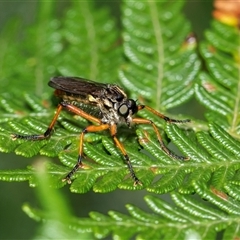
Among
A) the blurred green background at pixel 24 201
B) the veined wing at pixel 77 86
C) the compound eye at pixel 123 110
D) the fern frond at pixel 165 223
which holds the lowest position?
the blurred green background at pixel 24 201

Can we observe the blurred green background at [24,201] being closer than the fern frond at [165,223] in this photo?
No

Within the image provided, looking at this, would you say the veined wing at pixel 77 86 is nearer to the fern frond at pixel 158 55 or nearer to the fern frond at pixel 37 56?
the fern frond at pixel 158 55

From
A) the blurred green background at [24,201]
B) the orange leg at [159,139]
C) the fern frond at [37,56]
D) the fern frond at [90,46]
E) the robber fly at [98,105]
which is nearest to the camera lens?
the orange leg at [159,139]

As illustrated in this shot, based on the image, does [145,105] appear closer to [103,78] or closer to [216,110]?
[216,110]

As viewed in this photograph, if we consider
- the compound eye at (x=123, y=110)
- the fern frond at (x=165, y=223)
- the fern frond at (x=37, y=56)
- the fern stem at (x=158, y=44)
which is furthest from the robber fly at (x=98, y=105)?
the fern frond at (x=165, y=223)

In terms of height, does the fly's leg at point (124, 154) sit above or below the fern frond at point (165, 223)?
above

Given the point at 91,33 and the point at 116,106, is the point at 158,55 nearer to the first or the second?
the point at 116,106

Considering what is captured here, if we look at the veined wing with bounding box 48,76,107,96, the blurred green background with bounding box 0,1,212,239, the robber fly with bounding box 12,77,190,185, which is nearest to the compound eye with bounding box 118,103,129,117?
the robber fly with bounding box 12,77,190,185

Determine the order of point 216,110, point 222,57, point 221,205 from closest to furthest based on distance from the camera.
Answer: point 221,205 < point 216,110 < point 222,57

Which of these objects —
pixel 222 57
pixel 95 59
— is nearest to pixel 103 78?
pixel 95 59
